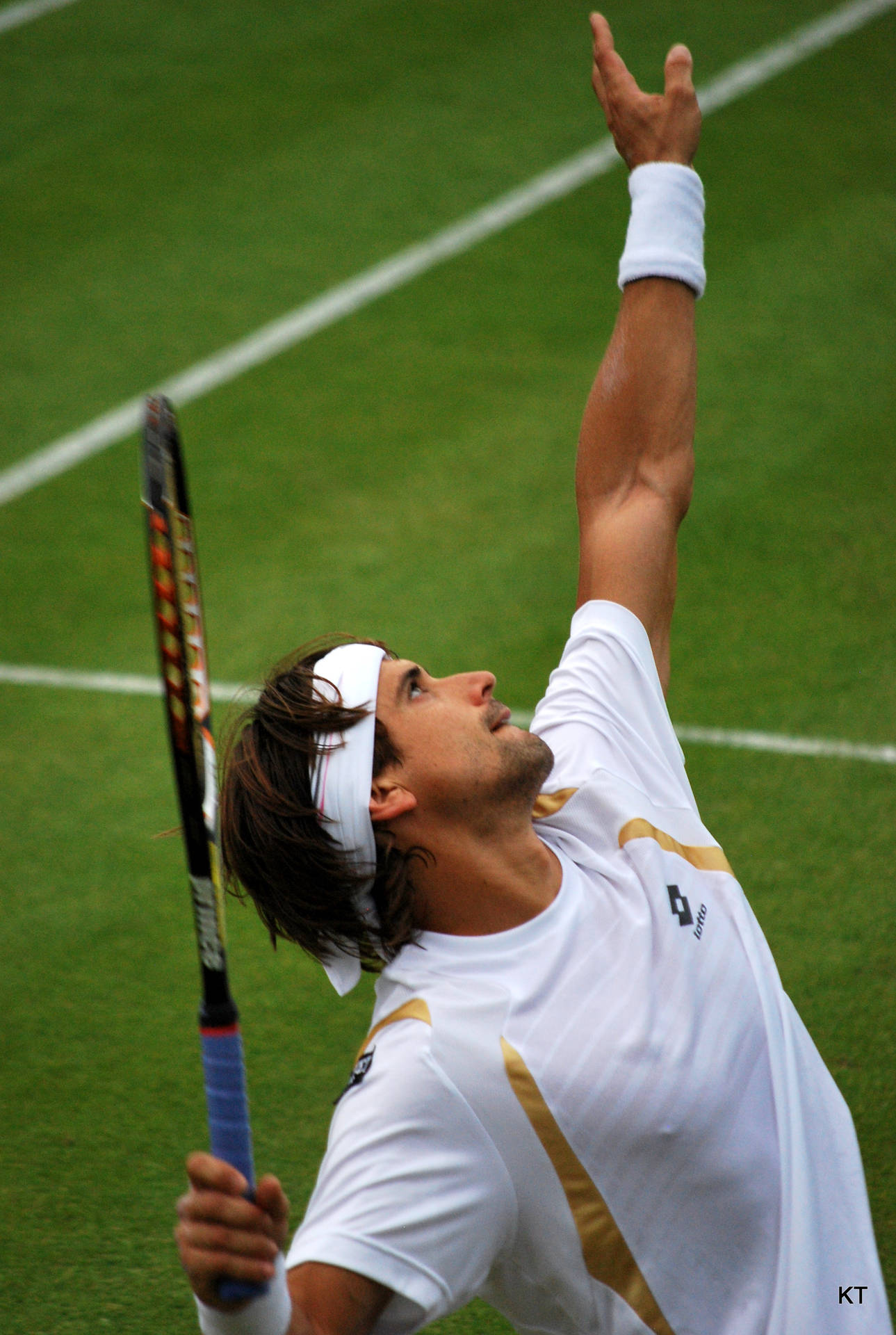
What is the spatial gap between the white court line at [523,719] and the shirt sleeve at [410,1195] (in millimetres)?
2686

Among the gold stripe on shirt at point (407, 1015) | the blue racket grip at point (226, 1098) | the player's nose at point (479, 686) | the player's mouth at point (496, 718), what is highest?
the player's nose at point (479, 686)

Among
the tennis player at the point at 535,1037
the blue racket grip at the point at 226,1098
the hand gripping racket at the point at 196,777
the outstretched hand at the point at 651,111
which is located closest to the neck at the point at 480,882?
the tennis player at the point at 535,1037

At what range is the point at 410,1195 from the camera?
2311mm

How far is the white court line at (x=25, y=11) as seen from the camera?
1275 cm

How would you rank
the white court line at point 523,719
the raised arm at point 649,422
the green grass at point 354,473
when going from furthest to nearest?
the white court line at point 523,719, the green grass at point 354,473, the raised arm at point 649,422

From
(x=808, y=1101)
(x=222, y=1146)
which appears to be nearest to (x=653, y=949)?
(x=808, y=1101)

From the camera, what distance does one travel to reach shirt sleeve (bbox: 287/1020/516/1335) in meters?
2.27

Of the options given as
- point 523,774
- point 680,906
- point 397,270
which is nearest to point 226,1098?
point 523,774

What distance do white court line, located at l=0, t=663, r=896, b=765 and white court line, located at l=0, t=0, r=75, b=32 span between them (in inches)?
332

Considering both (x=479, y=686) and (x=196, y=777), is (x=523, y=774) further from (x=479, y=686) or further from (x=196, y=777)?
(x=196, y=777)

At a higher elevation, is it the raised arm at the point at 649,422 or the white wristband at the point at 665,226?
the white wristband at the point at 665,226

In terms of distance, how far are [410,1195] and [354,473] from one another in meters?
5.78

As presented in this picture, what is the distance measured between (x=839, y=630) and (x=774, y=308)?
10.3 feet

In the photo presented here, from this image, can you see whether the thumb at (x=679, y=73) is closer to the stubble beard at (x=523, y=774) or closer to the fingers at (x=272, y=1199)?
the stubble beard at (x=523, y=774)
